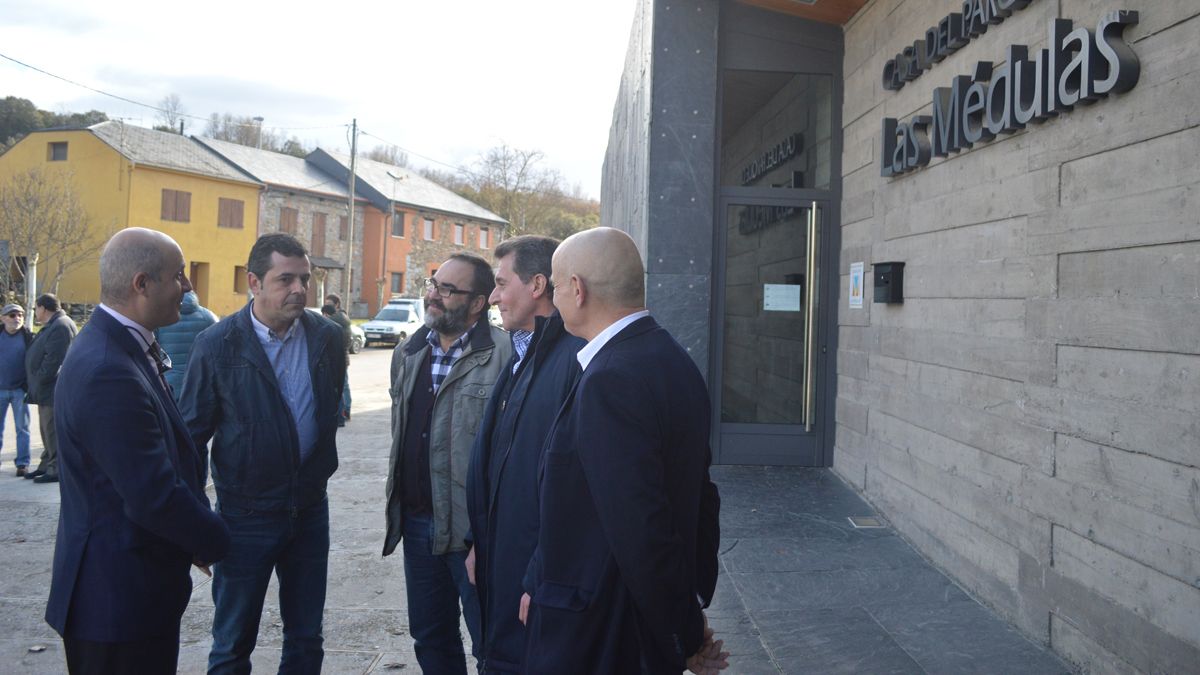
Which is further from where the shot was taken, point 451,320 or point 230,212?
point 230,212

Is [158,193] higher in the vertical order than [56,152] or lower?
lower

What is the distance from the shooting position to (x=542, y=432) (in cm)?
288

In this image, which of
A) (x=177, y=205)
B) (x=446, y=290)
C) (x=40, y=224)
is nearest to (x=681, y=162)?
(x=446, y=290)

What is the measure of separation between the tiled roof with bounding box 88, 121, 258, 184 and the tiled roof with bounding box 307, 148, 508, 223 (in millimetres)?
9246

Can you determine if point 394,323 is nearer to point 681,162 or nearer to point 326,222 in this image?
point 326,222

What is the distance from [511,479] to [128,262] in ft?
4.67

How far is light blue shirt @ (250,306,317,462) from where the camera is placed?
3789 mm

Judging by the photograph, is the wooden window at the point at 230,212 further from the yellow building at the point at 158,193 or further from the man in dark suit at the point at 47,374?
the man in dark suit at the point at 47,374

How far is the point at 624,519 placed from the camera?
2287mm

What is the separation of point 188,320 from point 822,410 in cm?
583

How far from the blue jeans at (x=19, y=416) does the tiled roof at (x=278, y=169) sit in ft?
136

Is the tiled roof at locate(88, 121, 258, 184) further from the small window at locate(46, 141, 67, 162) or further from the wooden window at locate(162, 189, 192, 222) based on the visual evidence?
the small window at locate(46, 141, 67, 162)

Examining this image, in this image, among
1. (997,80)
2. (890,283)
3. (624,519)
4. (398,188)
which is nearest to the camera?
(624,519)

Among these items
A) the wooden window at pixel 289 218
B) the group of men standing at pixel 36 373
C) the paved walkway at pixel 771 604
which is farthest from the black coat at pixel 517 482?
the wooden window at pixel 289 218
